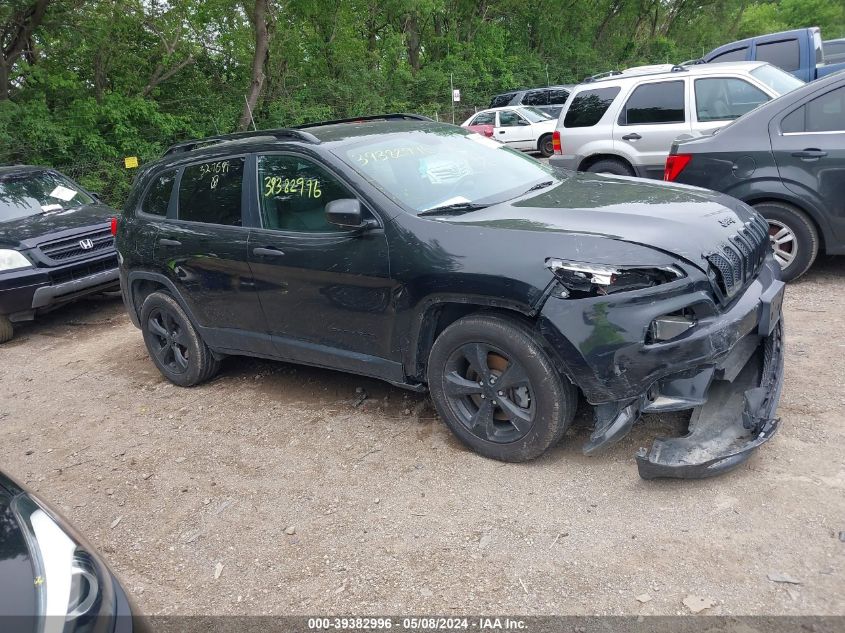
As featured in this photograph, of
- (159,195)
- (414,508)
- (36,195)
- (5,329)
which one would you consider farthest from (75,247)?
(414,508)

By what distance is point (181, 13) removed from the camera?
16641 millimetres

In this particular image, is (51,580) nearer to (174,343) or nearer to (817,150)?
(174,343)

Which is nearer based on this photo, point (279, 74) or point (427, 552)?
point (427, 552)

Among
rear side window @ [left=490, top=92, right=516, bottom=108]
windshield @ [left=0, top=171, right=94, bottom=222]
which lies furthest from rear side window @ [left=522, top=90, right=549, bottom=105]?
windshield @ [left=0, top=171, right=94, bottom=222]

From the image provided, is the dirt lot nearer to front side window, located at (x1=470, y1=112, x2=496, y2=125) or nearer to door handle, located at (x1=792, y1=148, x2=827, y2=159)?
door handle, located at (x1=792, y1=148, x2=827, y2=159)

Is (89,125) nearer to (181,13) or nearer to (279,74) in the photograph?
(181,13)

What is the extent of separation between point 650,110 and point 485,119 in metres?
9.85

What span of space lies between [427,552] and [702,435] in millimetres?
1434

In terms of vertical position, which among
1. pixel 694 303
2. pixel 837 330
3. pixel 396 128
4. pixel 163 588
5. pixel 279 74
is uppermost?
pixel 279 74

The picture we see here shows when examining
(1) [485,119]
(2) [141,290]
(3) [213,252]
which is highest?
(1) [485,119]

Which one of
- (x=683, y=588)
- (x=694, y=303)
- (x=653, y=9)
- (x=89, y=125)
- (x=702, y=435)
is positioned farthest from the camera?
(x=653, y=9)

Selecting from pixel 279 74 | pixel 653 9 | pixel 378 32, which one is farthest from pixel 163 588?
pixel 653 9

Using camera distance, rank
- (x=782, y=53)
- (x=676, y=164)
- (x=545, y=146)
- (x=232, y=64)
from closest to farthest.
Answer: (x=676, y=164) → (x=782, y=53) → (x=545, y=146) → (x=232, y=64)

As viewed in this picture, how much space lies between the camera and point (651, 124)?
820cm
